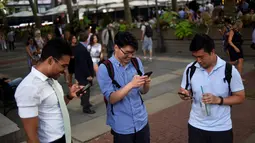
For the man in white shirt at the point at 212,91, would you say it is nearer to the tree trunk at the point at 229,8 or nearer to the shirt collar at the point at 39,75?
the shirt collar at the point at 39,75

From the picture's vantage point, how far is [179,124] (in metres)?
5.20

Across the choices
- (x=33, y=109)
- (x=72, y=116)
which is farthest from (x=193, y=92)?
(x=72, y=116)

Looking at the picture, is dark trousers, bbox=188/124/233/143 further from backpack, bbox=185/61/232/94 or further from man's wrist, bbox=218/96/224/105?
backpack, bbox=185/61/232/94

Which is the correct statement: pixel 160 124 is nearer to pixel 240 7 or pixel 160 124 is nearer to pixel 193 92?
pixel 193 92

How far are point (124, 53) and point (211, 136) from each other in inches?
46.0

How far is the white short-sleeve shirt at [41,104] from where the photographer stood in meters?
2.04

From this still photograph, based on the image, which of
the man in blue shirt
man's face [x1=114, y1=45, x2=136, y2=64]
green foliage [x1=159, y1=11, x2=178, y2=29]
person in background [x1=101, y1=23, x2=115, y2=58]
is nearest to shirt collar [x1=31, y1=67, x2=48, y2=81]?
the man in blue shirt

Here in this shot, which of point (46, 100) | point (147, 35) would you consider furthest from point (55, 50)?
point (147, 35)

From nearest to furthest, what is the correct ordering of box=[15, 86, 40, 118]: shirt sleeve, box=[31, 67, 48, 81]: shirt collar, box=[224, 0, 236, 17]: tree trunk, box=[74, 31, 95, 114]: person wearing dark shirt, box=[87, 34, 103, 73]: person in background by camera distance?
box=[15, 86, 40, 118]: shirt sleeve, box=[31, 67, 48, 81]: shirt collar, box=[74, 31, 95, 114]: person wearing dark shirt, box=[87, 34, 103, 73]: person in background, box=[224, 0, 236, 17]: tree trunk

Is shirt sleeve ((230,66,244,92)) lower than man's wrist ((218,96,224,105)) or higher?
higher

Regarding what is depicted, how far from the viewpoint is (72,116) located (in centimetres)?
611

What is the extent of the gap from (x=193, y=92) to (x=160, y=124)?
8.55 ft

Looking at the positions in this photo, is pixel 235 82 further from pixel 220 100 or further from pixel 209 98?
pixel 209 98

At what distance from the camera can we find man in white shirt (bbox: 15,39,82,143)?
2.05 m
